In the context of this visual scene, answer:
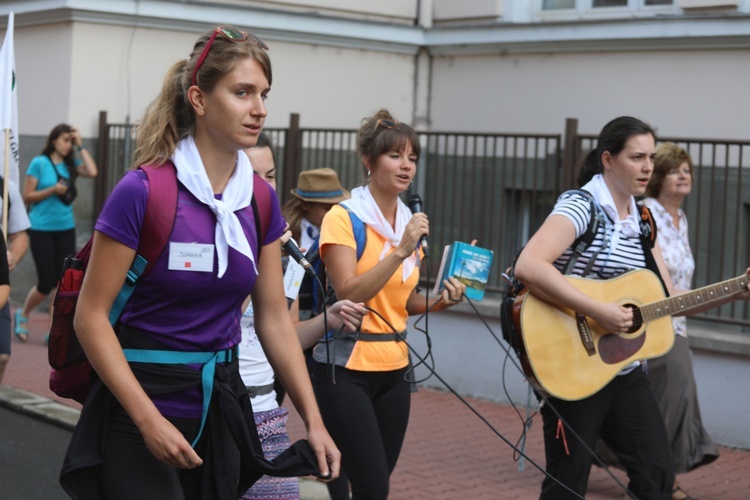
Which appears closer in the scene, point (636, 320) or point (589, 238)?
point (589, 238)

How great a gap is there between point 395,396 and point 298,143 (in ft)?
22.9

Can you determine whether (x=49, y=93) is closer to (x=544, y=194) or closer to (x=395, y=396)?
(x=544, y=194)

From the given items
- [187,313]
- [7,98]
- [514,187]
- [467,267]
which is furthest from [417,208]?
[514,187]

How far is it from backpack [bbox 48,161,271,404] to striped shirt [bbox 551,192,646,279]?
1.80 meters

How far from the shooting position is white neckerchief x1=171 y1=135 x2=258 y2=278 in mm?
3158

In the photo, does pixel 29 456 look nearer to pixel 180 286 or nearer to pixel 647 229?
pixel 647 229

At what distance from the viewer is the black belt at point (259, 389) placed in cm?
465

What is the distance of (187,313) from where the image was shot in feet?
10.4

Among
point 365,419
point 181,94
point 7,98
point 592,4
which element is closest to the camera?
point 181,94

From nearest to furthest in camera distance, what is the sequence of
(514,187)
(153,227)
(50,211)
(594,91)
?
(153,227) → (514,187) → (50,211) → (594,91)

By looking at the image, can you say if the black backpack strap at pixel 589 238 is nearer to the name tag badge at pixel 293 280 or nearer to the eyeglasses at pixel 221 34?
the name tag badge at pixel 293 280

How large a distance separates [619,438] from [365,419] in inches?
41.1

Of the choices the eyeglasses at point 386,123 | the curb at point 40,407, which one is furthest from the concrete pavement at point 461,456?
the eyeglasses at point 386,123

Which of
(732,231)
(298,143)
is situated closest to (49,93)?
(298,143)
